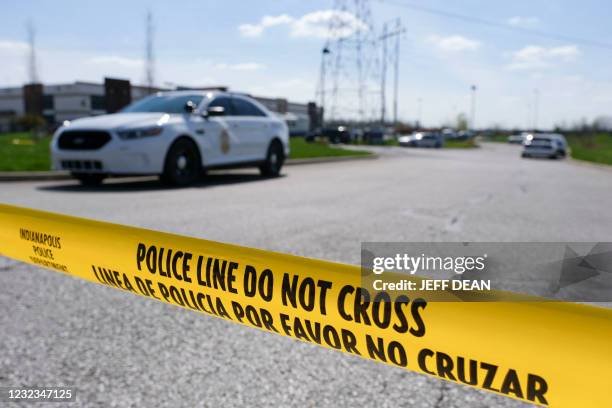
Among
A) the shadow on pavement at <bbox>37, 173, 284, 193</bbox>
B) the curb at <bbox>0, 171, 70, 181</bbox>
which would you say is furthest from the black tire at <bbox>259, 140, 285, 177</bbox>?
the curb at <bbox>0, 171, 70, 181</bbox>

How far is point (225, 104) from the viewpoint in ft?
36.1

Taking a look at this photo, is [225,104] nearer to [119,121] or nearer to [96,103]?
[119,121]

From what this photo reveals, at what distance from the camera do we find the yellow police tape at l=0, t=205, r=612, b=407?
41.4 inches

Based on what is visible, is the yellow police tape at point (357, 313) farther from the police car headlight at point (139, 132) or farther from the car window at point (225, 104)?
the car window at point (225, 104)

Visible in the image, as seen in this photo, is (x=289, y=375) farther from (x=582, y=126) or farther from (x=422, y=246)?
(x=582, y=126)

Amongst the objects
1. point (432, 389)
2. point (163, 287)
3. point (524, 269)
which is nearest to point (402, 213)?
point (524, 269)

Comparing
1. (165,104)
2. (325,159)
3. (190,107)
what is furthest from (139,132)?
(325,159)

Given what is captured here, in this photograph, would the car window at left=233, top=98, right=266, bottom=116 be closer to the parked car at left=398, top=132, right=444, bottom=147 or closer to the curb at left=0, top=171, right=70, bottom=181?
the curb at left=0, top=171, right=70, bottom=181

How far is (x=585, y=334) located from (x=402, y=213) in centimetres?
644

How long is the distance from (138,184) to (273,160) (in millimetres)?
3238

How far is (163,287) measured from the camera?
1772 mm

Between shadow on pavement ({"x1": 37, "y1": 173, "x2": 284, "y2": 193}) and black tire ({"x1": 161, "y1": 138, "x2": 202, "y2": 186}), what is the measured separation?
0.15m

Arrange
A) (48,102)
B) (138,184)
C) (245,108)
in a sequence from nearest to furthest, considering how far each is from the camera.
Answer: (138,184), (245,108), (48,102)

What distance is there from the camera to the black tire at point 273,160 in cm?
1235
